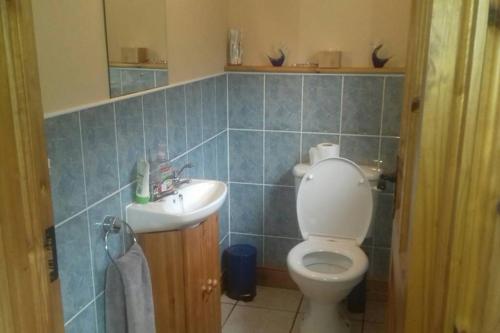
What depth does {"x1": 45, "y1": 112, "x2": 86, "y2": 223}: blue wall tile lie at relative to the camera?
4.76 ft

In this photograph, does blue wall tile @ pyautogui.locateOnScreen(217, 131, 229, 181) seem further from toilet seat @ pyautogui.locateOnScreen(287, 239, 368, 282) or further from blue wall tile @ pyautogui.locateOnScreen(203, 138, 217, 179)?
toilet seat @ pyautogui.locateOnScreen(287, 239, 368, 282)

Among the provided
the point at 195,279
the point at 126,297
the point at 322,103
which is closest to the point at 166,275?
the point at 195,279

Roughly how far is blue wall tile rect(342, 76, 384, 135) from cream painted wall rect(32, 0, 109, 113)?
4.92 feet

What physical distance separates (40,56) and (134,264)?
78 centimetres

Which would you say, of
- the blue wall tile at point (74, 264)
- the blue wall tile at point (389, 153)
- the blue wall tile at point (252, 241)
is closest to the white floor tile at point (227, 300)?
the blue wall tile at point (252, 241)

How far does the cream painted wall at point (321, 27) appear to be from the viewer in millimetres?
2727

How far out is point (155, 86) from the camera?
82.7 inches

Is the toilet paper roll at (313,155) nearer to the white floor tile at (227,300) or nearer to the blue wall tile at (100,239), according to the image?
the white floor tile at (227,300)

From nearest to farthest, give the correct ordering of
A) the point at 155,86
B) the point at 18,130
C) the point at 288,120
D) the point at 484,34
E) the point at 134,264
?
the point at 484,34
the point at 18,130
the point at 134,264
the point at 155,86
the point at 288,120

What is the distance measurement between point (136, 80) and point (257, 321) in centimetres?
156

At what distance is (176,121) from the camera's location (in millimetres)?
2307

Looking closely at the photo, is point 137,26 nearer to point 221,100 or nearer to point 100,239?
point 100,239

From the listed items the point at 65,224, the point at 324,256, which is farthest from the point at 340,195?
the point at 65,224

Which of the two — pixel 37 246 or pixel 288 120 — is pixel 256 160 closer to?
pixel 288 120
